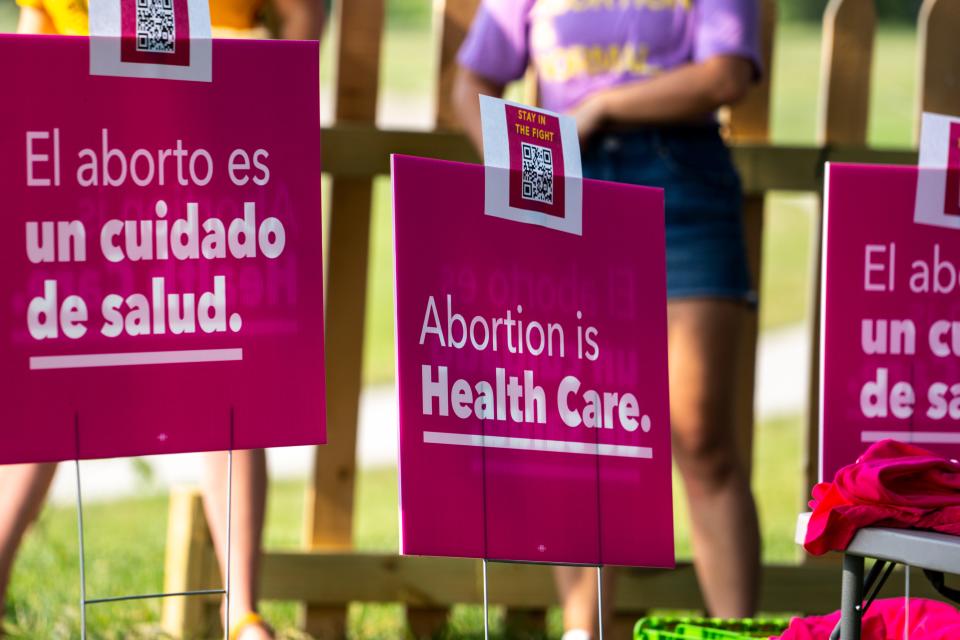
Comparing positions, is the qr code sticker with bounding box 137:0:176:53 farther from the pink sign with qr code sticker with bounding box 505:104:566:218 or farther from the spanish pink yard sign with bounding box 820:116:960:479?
the spanish pink yard sign with bounding box 820:116:960:479

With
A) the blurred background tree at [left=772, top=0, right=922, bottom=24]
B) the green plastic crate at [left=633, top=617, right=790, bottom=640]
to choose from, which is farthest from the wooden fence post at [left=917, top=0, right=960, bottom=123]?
the blurred background tree at [left=772, top=0, right=922, bottom=24]

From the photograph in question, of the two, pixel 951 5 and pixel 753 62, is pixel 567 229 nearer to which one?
pixel 753 62

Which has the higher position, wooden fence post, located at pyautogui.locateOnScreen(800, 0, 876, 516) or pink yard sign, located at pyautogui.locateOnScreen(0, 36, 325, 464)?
wooden fence post, located at pyautogui.locateOnScreen(800, 0, 876, 516)

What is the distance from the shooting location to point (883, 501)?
126cm

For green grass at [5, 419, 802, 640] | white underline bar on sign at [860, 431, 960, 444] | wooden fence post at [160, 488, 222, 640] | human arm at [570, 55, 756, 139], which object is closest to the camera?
white underline bar on sign at [860, 431, 960, 444]

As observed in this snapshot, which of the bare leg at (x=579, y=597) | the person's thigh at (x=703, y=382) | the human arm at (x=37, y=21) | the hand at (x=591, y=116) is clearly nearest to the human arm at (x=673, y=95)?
the hand at (x=591, y=116)

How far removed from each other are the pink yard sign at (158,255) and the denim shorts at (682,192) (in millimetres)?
978

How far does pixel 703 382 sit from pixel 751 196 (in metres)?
0.68

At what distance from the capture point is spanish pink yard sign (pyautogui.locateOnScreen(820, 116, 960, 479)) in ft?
5.39

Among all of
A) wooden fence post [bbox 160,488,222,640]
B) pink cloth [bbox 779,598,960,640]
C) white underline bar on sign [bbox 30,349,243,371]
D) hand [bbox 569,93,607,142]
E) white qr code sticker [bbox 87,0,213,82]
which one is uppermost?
hand [bbox 569,93,607,142]

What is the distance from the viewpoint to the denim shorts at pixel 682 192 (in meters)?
2.34

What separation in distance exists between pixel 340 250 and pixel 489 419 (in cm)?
146

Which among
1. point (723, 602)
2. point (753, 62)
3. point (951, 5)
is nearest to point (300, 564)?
point (723, 602)

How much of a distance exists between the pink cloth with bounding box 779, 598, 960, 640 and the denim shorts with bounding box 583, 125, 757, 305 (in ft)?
3.01
